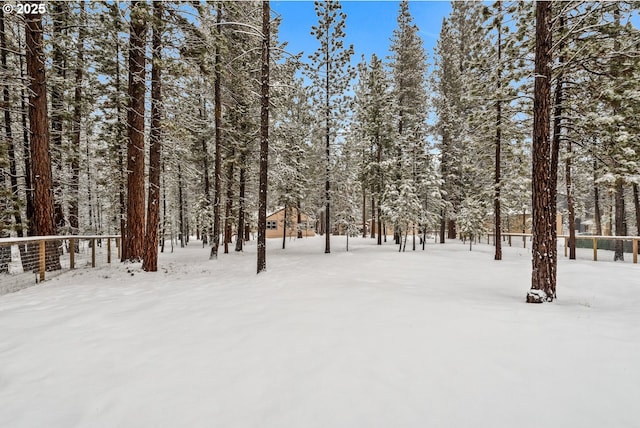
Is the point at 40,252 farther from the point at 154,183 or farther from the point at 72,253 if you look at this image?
the point at 154,183

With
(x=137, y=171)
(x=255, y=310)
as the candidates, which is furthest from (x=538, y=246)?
(x=137, y=171)

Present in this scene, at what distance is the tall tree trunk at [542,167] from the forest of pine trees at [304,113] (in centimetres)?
3

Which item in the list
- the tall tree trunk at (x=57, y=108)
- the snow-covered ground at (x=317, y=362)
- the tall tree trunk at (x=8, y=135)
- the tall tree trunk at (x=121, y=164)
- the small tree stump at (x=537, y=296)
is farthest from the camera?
the tall tree trunk at (x=121, y=164)

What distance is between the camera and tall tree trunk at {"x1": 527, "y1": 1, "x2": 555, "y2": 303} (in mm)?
5238

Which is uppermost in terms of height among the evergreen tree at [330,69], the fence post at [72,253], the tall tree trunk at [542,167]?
the evergreen tree at [330,69]

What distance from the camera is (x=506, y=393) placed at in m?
2.50

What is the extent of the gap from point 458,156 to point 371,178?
21.2ft

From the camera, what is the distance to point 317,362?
302 centimetres

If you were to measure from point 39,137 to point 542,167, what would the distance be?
11.6 m

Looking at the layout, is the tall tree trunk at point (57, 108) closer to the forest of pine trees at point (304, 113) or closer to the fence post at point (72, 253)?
the forest of pine trees at point (304, 113)

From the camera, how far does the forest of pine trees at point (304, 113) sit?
626 centimetres

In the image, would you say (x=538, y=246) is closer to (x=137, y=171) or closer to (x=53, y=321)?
(x=53, y=321)

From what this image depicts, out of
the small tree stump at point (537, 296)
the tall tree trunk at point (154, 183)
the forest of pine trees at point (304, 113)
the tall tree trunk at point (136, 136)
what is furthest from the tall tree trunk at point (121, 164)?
the small tree stump at point (537, 296)

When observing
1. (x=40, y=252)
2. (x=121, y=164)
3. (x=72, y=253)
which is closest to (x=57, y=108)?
(x=121, y=164)
